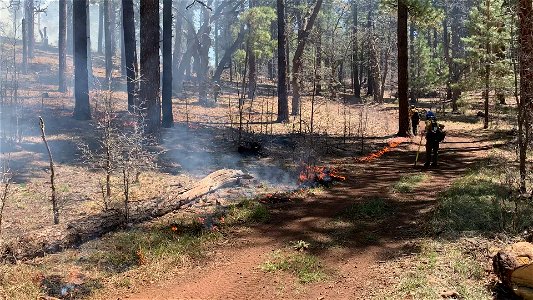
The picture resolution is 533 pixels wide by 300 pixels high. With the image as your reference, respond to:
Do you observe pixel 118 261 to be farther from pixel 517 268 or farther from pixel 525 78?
pixel 525 78

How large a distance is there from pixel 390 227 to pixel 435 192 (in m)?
3.15

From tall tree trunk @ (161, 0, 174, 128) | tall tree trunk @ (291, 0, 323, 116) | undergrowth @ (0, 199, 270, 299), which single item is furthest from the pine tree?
undergrowth @ (0, 199, 270, 299)

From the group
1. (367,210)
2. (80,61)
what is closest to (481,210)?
(367,210)

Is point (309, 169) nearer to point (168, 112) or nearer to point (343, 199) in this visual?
point (343, 199)

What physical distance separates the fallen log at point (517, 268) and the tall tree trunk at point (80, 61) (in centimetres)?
1871

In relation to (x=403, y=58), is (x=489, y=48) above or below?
above

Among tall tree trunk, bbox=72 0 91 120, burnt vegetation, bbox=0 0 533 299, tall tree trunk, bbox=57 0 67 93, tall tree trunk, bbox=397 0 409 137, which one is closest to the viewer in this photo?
burnt vegetation, bbox=0 0 533 299

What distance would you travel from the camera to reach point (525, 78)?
10359 millimetres

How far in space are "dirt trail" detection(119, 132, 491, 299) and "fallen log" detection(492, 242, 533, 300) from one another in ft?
5.37

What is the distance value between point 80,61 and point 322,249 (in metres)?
16.0

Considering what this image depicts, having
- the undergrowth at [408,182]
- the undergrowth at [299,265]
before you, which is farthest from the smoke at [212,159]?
the undergrowth at [299,265]

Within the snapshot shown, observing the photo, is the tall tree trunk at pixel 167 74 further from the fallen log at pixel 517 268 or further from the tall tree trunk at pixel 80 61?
the fallen log at pixel 517 268

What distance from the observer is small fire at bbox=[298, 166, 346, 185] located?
43.0 feet

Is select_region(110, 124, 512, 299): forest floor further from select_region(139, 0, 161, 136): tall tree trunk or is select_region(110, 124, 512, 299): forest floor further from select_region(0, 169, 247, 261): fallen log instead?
select_region(139, 0, 161, 136): tall tree trunk
